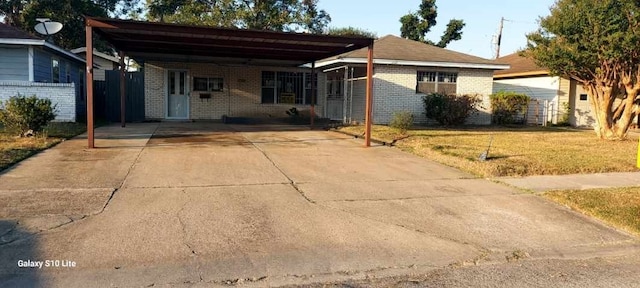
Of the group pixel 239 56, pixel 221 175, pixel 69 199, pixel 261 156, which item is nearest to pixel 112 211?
pixel 69 199

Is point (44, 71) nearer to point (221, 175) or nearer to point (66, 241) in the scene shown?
point (221, 175)

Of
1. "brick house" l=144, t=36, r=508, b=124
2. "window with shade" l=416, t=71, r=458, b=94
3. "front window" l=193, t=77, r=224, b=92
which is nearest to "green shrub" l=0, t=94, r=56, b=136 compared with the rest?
"brick house" l=144, t=36, r=508, b=124

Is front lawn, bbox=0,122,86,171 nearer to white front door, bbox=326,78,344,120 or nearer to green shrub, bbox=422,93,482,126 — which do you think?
white front door, bbox=326,78,344,120

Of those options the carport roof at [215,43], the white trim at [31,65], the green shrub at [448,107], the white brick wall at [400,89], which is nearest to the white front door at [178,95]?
the carport roof at [215,43]

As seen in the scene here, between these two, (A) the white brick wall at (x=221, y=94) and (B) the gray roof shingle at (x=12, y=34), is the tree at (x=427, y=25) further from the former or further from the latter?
(B) the gray roof shingle at (x=12, y=34)

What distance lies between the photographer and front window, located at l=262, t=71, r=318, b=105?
22.1 meters

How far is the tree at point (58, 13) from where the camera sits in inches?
1278

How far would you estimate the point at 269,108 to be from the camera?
72.4ft

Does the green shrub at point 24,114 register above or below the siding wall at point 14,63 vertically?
below

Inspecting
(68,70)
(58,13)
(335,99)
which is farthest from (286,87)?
(58,13)

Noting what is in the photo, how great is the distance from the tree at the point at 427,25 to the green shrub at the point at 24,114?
95.0ft

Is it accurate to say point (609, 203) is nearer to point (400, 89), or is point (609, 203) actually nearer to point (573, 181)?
point (573, 181)

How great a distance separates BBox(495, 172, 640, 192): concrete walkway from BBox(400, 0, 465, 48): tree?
28.2 meters

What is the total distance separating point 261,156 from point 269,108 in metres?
11.9
